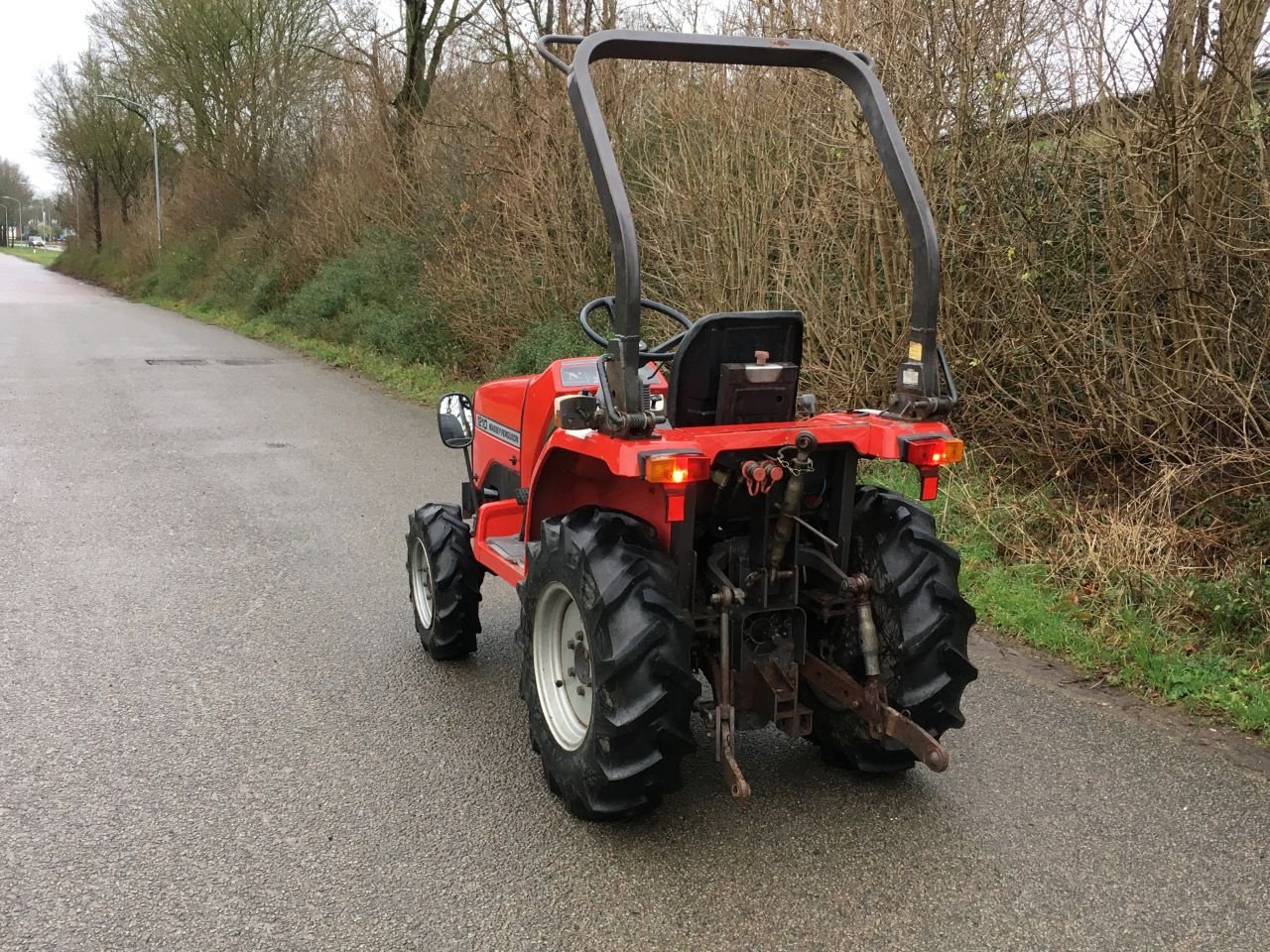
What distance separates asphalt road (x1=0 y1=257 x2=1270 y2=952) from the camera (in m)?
2.73

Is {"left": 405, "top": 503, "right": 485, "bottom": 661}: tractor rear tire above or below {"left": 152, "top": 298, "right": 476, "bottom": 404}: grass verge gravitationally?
below

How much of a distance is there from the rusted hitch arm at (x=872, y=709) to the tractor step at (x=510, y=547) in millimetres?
1295

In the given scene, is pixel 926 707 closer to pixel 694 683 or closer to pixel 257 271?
pixel 694 683

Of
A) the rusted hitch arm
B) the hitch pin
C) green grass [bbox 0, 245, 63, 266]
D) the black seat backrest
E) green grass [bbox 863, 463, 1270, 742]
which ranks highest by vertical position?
green grass [bbox 0, 245, 63, 266]

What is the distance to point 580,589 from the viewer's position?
3002mm

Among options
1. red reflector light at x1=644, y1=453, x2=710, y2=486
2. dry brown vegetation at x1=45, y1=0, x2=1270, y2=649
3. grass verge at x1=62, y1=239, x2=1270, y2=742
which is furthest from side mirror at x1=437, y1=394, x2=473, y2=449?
dry brown vegetation at x1=45, y1=0, x2=1270, y2=649

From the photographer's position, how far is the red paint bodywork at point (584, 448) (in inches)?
115

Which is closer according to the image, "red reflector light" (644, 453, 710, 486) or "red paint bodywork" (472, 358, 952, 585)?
"red reflector light" (644, 453, 710, 486)

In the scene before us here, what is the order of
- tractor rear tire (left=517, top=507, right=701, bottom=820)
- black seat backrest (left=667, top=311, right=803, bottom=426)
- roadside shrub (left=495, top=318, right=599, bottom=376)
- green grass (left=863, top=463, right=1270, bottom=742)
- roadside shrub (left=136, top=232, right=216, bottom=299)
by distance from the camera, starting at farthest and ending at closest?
roadside shrub (left=136, top=232, right=216, bottom=299)
roadside shrub (left=495, top=318, right=599, bottom=376)
green grass (left=863, top=463, right=1270, bottom=742)
black seat backrest (left=667, top=311, right=803, bottom=426)
tractor rear tire (left=517, top=507, right=701, bottom=820)

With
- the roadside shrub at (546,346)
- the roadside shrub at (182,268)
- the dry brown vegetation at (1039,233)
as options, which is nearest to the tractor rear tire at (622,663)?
the dry brown vegetation at (1039,233)

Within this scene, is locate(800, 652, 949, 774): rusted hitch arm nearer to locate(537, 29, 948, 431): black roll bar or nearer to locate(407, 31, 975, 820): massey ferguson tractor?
locate(407, 31, 975, 820): massey ferguson tractor

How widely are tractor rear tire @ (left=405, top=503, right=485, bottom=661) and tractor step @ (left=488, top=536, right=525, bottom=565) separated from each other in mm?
155

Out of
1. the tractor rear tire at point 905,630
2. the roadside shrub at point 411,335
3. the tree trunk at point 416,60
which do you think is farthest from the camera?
the tree trunk at point 416,60

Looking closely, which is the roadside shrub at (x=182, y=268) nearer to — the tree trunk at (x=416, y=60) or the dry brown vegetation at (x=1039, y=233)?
the tree trunk at (x=416, y=60)
